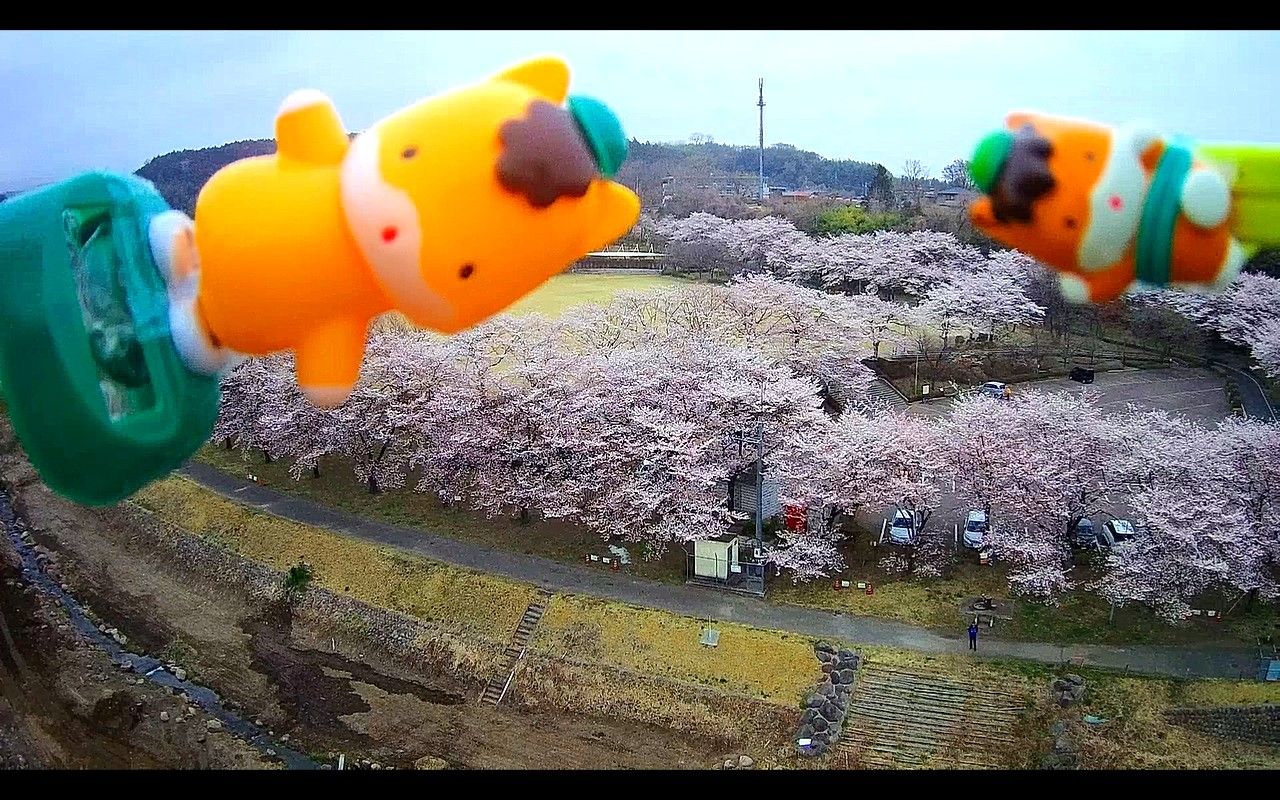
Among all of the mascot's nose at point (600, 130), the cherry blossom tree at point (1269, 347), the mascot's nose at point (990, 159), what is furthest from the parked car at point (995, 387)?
the mascot's nose at point (600, 130)

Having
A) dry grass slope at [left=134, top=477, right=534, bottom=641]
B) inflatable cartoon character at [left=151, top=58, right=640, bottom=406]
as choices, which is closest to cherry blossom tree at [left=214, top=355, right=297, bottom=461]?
dry grass slope at [left=134, top=477, right=534, bottom=641]

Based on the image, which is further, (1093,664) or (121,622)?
(121,622)

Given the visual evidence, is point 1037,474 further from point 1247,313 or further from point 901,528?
point 1247,313

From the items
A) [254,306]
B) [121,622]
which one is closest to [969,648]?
[254,306]

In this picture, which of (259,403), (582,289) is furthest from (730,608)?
(582,289)
